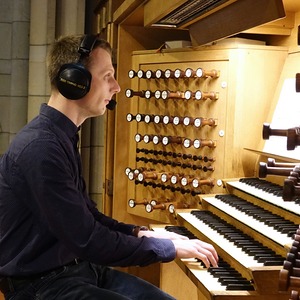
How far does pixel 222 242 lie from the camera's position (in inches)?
94.9

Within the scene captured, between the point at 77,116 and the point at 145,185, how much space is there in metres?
1.86

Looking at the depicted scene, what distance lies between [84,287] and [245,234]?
30.5 inches

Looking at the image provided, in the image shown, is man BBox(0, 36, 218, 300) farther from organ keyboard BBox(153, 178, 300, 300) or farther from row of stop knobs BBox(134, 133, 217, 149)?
row of stop knobs BBox(134, 133, 217, 149)

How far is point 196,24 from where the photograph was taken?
356 cm

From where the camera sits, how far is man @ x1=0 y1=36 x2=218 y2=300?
1918 millimetres

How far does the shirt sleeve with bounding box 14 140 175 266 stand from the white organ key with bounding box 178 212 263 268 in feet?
1.16

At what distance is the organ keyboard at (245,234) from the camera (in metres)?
1.98

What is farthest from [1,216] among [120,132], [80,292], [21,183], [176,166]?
[120,132]

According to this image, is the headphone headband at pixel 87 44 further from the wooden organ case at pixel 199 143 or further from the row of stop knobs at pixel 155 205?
the row of stop knobs at pixel 155 205

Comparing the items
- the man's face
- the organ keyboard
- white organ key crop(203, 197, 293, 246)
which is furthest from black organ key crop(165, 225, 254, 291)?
the man's face

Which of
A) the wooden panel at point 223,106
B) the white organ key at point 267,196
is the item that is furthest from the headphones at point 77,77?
the wooden panel at point 223,106

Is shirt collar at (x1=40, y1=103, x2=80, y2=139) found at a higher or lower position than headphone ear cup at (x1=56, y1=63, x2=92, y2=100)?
lower

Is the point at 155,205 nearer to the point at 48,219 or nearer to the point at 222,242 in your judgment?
the point at 222,242

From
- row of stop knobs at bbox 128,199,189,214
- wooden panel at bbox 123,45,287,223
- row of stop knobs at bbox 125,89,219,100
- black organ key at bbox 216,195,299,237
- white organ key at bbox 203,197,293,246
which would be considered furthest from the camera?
row of stop knobs at bbox 128,199,189,214
